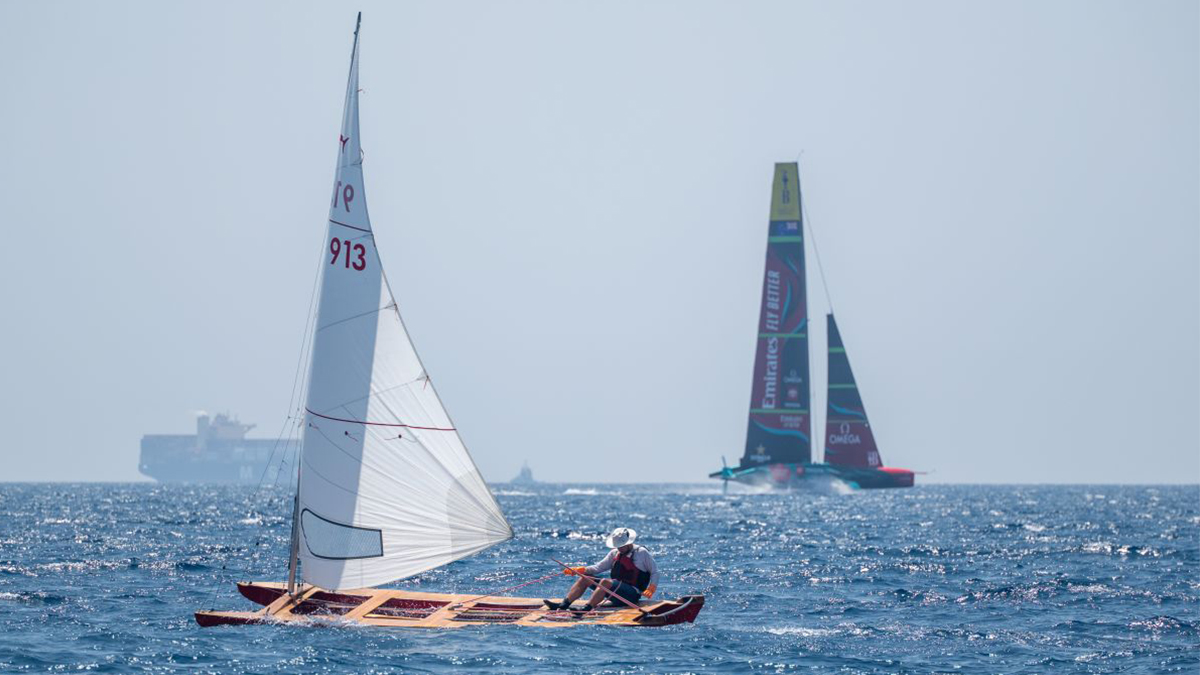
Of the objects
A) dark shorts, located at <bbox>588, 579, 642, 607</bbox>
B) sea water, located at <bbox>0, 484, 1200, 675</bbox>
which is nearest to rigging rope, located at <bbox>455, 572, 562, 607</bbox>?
sea water, located at <bbox>0, 484, 1200, 675</bbox>

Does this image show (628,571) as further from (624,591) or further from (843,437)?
(843,437)

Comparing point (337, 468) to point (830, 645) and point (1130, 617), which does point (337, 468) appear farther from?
point (1130, 617)

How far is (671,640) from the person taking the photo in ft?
74.7

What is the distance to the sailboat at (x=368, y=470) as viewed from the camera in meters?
23.8

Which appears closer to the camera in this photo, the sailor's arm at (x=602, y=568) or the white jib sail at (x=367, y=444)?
the white jib sail at (x=367, y=444)

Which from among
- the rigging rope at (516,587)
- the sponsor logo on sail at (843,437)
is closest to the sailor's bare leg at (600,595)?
the rigging rope at (516,587)

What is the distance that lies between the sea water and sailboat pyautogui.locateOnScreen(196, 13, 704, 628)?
0.89m

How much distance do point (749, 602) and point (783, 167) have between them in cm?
7904

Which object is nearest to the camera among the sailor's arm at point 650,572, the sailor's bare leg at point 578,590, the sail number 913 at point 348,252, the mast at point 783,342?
the sail number 913 at point 348,252

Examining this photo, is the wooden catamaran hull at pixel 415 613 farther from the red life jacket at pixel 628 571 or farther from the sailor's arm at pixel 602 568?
the sailor's arm at pixel 602 568

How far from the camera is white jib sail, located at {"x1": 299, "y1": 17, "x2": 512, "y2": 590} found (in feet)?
78.2

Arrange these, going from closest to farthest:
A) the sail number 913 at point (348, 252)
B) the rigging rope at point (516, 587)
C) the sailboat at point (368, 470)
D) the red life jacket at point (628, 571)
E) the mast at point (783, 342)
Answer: the sailboat at point (368, 470), the sail number 913 at point (348, 252), the red life jacket at point (628, 571), the rigging rope at point (516, 587), the mast at point (783, 342)

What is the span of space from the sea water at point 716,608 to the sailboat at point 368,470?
0.89m

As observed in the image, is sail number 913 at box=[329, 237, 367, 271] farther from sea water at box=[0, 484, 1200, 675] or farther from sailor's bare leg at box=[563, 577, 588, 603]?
sailor's bare leg at box=[563, 577, 588, 603]
